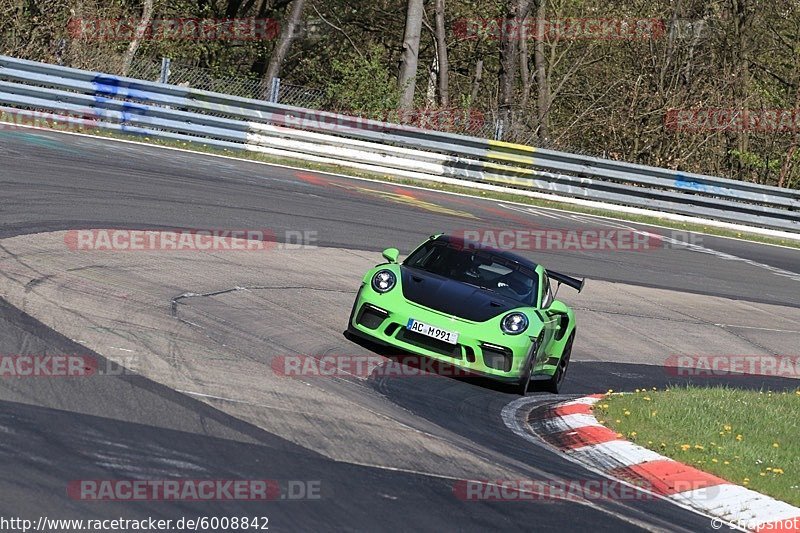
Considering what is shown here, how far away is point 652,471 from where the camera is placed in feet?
26.9

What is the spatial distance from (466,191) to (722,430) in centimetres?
1501

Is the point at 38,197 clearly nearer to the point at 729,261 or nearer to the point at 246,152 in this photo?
the point at 246,152

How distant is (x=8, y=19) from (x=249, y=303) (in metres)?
14.9

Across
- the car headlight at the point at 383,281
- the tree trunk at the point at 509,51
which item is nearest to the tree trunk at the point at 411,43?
the tree trunk at the point at 509,51

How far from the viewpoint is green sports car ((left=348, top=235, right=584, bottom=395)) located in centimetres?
996

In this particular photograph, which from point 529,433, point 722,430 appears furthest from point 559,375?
point 529,433

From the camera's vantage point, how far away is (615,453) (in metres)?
8.62

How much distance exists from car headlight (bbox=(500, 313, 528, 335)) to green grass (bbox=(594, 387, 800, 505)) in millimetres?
896

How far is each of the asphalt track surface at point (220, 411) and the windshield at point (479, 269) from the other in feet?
3.36

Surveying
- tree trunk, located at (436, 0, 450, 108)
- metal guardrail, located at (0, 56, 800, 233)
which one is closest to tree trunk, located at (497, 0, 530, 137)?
tree trunk, located at (436, 0, 450, 108)
